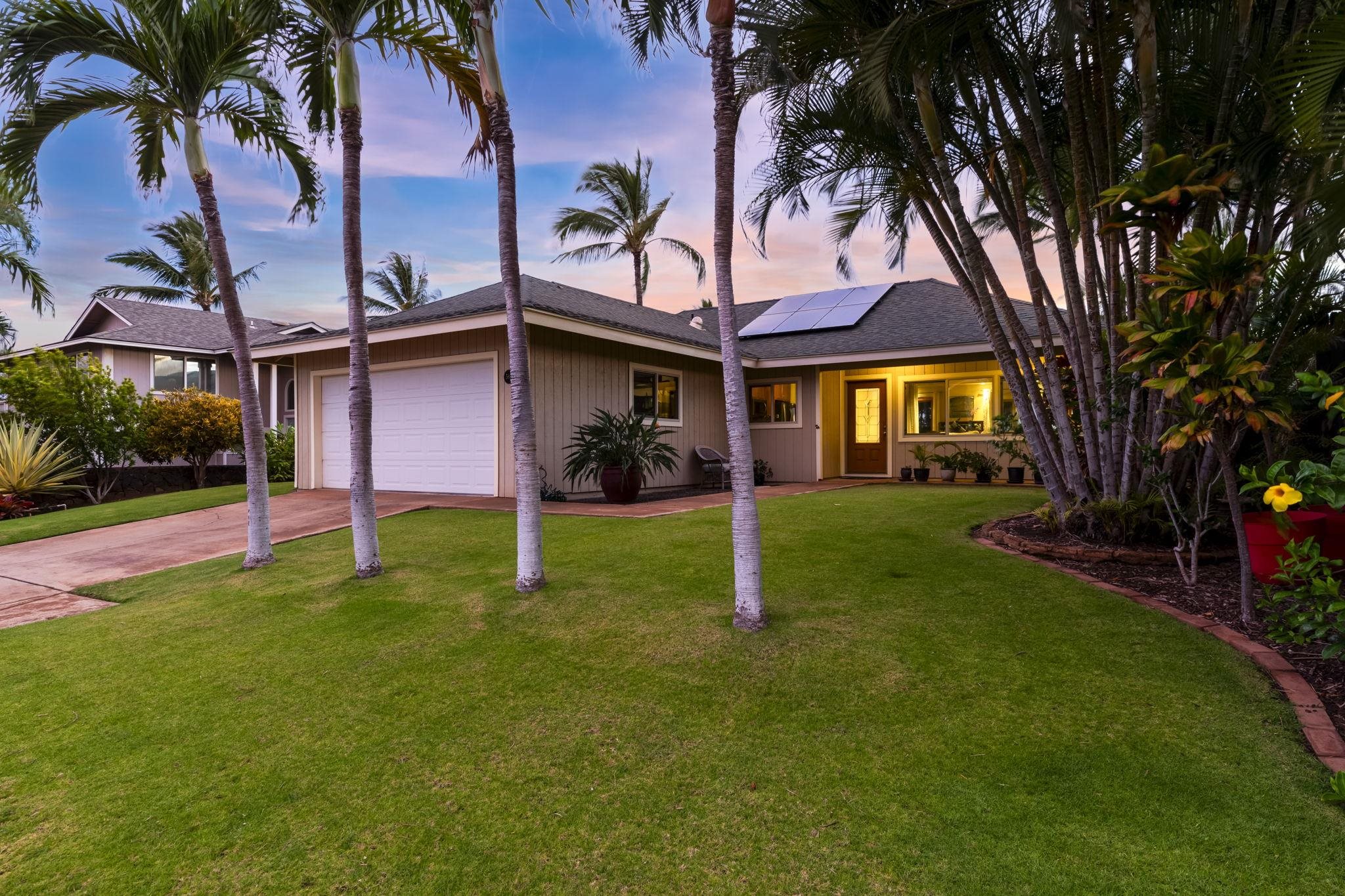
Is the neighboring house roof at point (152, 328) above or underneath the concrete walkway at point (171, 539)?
above

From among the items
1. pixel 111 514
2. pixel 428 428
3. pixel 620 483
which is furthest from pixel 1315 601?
pixel 111 514

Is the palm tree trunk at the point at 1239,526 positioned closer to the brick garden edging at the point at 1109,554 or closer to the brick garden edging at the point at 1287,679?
the brick garden edging at the point at 1287,679

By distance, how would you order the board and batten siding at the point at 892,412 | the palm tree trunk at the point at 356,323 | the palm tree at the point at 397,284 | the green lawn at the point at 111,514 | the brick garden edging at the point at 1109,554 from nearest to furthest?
the brick garden edging at the point at 1109,554
the palm tree trunk at the point at 356,323
the green lawn at the point at 111,514
the board and batten siding at the point at 892,412
the palm tree at the point at 397,284

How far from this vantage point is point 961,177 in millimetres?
6352

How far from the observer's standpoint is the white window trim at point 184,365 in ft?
56.2

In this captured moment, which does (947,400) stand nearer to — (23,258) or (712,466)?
(712,466)

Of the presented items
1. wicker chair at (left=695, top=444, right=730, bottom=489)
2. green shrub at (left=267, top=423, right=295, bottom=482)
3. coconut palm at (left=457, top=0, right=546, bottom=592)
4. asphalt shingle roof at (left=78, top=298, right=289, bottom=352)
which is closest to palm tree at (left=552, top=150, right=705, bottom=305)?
asphalt shingle roof at (left=78, top=298, right=289, bottom=352)

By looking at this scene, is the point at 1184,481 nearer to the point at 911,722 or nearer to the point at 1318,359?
the point at 1318,359

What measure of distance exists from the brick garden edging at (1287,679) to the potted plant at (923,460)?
8713mm

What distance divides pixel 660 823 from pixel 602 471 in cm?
757

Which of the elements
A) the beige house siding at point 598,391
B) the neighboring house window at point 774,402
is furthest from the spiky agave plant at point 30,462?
the neighboring house window at point 774,402

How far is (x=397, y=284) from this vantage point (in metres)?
30.8

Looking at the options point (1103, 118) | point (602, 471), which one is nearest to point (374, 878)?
point (1103, 118)

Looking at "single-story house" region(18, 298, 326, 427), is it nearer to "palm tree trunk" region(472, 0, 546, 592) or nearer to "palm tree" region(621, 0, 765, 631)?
"palm tree trunk" region(472, 0, 546, 592)
